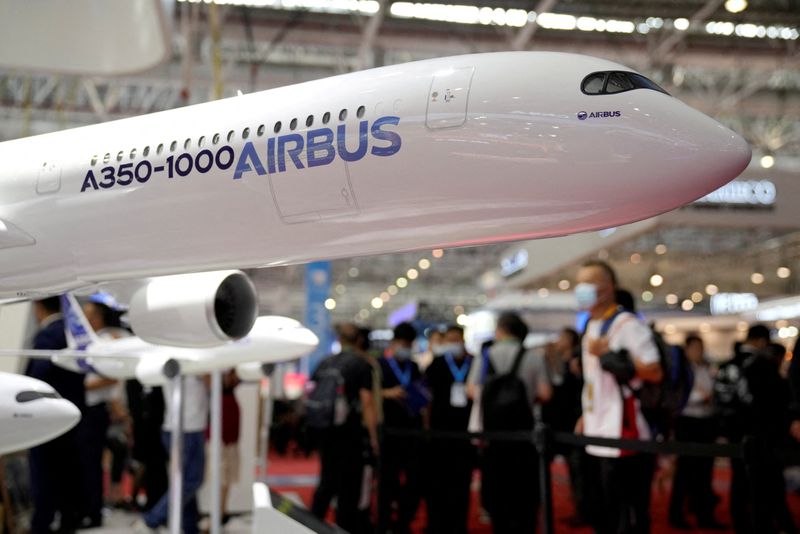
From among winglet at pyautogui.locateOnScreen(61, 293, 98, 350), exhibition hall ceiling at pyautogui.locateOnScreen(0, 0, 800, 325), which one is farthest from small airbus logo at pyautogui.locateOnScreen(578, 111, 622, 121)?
exhibition hall ceiling at pyautogui.locateOnScreen(0, 0, 800, 325)

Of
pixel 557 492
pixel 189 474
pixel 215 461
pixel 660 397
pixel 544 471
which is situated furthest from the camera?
pixel 557 492

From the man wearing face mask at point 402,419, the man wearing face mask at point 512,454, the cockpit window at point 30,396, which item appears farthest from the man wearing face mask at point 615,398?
the cockpit window at point 30,396

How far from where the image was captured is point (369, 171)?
2.96 m

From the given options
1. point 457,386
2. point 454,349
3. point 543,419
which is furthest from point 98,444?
point 543,419

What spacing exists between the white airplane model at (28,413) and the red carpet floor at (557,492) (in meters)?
4.86

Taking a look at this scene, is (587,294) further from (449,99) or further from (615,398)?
(449,99)

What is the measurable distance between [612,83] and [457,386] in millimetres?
5551

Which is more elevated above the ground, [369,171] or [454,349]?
[369,171]

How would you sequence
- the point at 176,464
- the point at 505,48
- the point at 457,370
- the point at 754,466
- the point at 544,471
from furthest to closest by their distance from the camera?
the point at 505,48, the point at 457,370, the point at 176,464, the point at 544,471, the point at 754,466

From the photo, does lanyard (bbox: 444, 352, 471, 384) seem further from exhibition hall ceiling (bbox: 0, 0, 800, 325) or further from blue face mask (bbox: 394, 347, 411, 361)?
exhibition hall ceiling (bbox: 0, 0, 800, 325)

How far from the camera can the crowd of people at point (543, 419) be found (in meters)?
4.86

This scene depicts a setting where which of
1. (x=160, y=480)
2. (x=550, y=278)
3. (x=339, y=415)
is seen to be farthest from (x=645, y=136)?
(x=550, y=278)

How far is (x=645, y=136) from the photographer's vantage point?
102 inches

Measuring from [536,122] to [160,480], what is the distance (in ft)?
21.8
